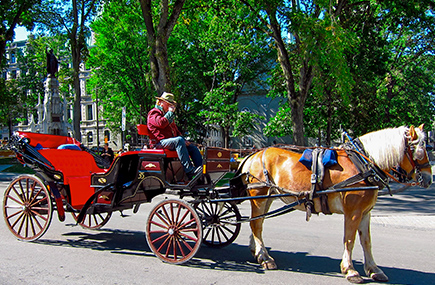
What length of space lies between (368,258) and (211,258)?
228 centimetres

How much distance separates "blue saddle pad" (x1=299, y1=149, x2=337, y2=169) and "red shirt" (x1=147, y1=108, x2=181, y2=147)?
2265 mm

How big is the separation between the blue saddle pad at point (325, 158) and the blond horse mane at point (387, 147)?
0.46 m

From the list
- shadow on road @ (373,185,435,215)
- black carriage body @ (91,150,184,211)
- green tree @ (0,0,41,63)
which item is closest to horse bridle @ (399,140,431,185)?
black carriage body @ (91,150,184,211)

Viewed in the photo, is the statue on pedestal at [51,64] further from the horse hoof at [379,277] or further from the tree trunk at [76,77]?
the horse hoof at [379,277]

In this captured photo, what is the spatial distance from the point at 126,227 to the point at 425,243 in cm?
592

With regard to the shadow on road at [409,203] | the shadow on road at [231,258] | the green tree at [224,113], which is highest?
the green tree at [224,113]

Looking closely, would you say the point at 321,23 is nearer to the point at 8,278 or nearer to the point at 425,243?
the point at 425,243

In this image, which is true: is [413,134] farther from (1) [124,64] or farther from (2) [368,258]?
(1) [124,64]

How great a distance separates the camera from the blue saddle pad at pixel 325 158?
16.8 ft

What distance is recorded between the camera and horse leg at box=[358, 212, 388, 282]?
15.7 ft

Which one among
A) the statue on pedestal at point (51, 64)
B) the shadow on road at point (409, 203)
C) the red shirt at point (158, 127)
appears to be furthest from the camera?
the statue on pedestal at point (51, 64)

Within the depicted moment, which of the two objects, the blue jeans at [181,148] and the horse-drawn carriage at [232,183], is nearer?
the horse-drawn carriage at [232,183]

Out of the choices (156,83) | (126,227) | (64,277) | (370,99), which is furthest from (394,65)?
(64,277)

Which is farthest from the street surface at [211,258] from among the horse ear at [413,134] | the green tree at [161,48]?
the green tree at [161,48]
